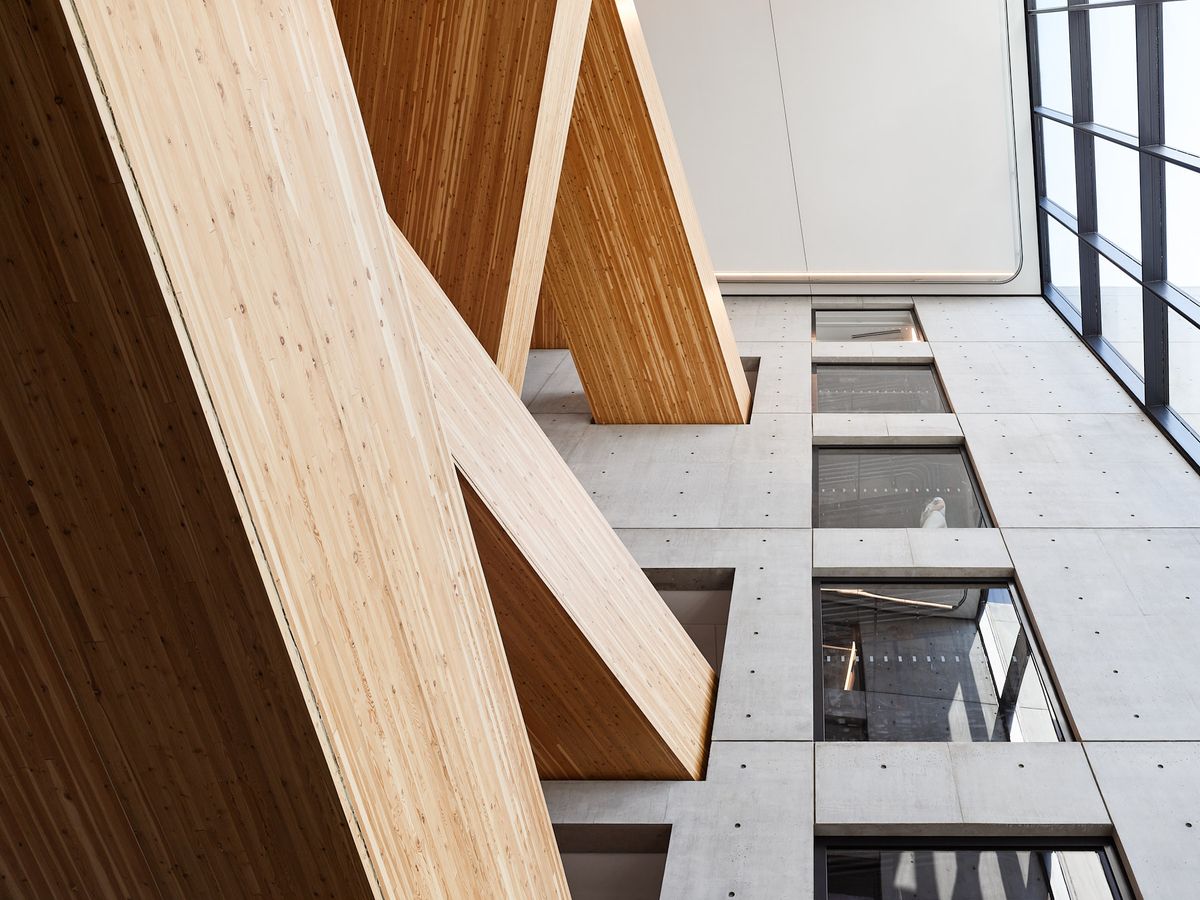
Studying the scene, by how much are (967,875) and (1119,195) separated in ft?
28.6

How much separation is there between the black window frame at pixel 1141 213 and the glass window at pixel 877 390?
1.89 m

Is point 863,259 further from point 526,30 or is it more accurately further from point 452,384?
point 452,384

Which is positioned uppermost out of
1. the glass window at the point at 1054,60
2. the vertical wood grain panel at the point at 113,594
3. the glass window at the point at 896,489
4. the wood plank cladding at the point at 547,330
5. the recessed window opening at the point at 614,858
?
the glass window at the point at 1054,60

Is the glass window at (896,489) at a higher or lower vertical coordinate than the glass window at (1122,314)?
lower

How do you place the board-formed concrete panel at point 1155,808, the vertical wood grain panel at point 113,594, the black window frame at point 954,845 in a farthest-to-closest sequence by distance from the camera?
the black window frame at point 954,845, the board-formed concrete panel at point 1155,808, the vertical wood grain panel at point 113,594

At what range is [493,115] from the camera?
598 centimetres

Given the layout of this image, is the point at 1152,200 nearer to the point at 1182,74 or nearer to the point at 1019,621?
the point at 1182,74

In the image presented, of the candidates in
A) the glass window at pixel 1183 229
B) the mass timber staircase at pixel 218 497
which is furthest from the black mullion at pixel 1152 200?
the mass timber staircase at pixel 218 497

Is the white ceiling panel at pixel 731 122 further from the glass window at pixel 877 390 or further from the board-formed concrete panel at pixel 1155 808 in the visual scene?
the board-formed concrete panel at pixel 1155 808

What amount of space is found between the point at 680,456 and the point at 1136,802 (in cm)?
537

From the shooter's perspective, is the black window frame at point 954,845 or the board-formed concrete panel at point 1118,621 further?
the board-formed concrete panel at point 1118,621

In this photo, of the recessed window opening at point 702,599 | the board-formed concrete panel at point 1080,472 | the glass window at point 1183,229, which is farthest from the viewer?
the glass window at point 1183,229

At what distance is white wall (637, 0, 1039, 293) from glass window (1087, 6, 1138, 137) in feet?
8.14

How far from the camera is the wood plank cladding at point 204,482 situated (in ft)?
6.23
